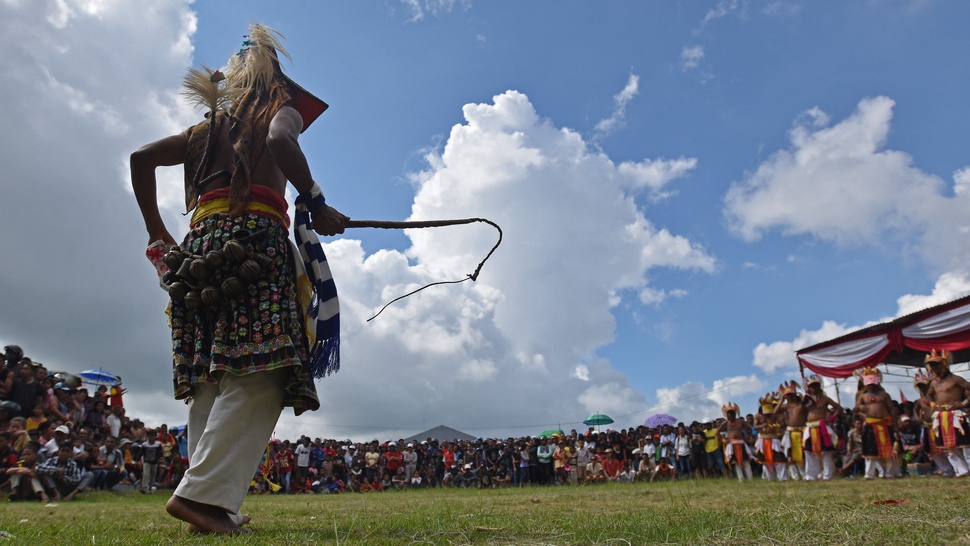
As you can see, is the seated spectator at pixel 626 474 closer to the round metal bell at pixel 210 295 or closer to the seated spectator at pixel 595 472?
the seated spectator at pixel 595 472

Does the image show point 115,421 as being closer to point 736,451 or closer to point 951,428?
point 736,451

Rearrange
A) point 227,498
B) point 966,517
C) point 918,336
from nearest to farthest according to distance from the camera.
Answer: point 966,517 < point 227,498 < point 918,336

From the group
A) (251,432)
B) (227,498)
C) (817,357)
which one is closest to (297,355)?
(251,432)

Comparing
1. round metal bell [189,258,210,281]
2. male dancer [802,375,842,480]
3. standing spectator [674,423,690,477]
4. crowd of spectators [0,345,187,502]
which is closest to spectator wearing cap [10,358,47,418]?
crowd of spectators [0,345,187,502]

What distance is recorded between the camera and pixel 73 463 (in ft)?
34.4

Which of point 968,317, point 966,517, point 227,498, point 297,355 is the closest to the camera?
point 966,517

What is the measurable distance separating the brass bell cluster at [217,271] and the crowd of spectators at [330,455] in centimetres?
921

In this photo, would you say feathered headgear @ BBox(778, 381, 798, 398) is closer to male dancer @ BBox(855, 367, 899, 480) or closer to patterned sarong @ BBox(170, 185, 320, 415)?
male dancer @ BBox(855, 367, 899, 480)

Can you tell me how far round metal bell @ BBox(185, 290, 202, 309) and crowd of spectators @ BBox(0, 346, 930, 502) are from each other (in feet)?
30.3

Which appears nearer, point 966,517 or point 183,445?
point 966,517

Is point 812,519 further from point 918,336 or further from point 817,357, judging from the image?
point 817,357

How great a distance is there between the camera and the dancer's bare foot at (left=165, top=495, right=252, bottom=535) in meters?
2.62

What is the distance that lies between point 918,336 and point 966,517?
545 inches

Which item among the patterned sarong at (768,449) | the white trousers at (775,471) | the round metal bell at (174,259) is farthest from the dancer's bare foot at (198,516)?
the patterned sarong at (768,449)
